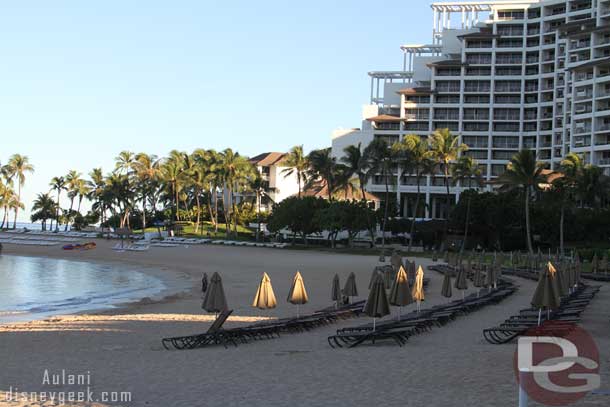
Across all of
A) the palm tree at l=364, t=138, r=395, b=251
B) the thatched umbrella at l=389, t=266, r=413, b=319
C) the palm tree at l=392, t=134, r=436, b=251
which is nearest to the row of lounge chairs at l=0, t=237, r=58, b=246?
the palm tree at l=364, t=138, r=395, b=251

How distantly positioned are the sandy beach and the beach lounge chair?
48 cm

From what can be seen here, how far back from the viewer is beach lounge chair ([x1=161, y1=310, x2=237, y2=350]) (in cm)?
1562

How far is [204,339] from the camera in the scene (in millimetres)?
15898

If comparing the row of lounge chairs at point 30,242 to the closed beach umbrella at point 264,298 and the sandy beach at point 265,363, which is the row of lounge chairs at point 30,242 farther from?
the closed beach umbrella at point 264,298

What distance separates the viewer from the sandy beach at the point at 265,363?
32.6 ft

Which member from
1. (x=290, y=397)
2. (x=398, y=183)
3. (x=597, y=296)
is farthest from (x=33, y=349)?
(x=398, y=183)

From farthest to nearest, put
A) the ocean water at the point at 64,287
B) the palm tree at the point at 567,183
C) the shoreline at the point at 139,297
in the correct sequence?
the palm tree at the point at 567,183 → the ocean water at the point at 64,287 → the shoreline at the point at 139,297

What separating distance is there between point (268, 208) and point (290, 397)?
100585 millimetres

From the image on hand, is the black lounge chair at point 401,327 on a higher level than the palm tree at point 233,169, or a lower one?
lower

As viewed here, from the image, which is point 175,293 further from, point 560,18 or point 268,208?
point 560,18

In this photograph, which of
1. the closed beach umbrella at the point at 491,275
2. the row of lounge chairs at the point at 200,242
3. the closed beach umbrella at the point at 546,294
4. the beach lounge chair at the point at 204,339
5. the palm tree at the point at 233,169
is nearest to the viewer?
the beach lounge chair at the point at 204,339

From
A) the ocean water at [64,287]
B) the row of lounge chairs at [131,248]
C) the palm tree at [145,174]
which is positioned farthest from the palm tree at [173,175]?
the ocean water at [64,287]

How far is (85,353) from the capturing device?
14.9m

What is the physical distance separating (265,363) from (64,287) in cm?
2390
